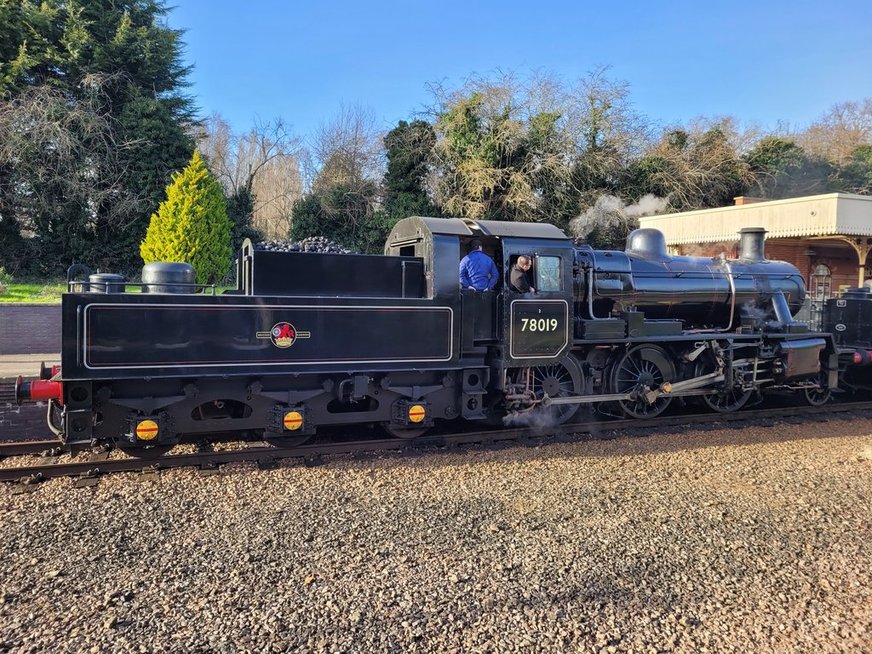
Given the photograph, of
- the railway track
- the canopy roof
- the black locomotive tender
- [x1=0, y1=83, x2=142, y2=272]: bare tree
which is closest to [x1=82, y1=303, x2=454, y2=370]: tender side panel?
the black locomotive tender

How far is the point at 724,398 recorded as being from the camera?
898cm

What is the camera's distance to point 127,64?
23.9 meters

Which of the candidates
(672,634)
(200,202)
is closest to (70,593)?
(672,634)

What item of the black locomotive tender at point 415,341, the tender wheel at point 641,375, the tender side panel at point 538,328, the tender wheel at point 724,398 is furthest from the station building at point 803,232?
the tender side panel at point 538,328

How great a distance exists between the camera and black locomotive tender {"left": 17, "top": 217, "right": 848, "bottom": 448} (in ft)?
18.1

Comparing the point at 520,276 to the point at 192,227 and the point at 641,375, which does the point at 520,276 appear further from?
the point at 192,227

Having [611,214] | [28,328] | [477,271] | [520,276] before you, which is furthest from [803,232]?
[28,328]

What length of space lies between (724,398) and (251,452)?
23.1 ft

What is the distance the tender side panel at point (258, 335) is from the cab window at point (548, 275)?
1236 millimetres

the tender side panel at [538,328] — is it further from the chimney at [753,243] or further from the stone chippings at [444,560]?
the chimney at [753,243]

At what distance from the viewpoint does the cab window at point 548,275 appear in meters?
7.00

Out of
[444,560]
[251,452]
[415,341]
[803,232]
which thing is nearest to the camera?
[444,560]

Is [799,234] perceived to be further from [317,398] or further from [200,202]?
[200,202]

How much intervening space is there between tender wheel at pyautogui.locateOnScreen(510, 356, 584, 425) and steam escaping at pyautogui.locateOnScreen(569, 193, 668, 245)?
17927mm
